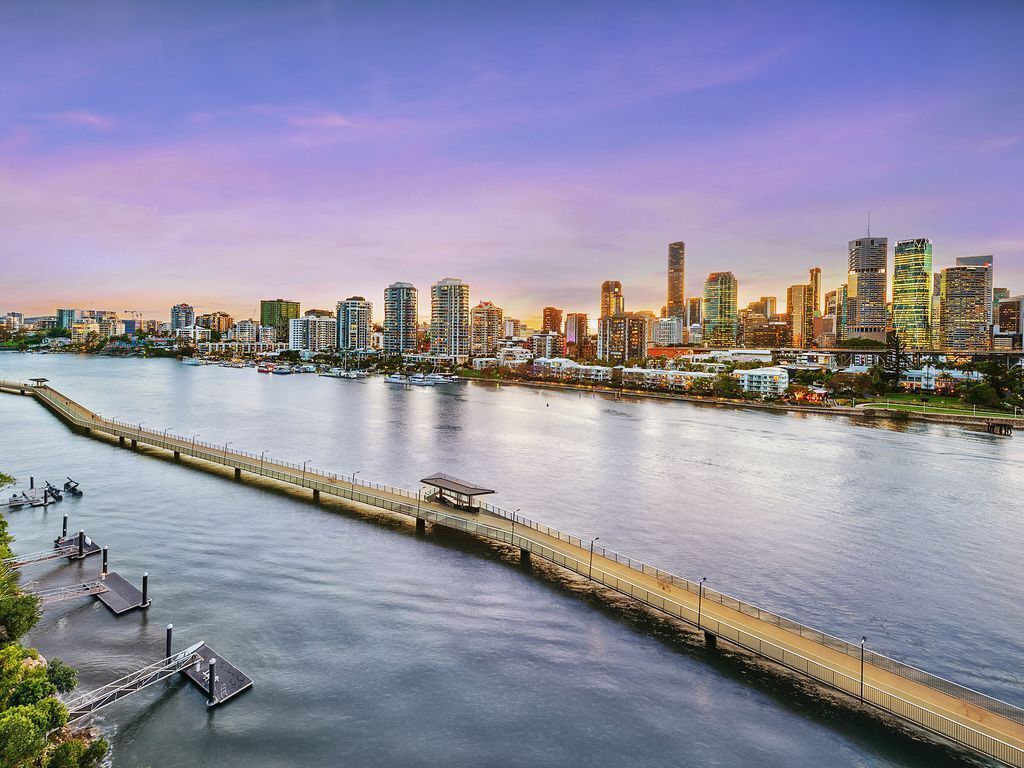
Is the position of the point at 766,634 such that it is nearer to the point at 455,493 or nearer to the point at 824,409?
the point at 455,493

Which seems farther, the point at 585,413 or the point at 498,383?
the point at 498,383

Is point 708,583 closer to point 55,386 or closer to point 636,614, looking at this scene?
point 636,614

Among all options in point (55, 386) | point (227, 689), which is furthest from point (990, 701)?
point (55, 386)

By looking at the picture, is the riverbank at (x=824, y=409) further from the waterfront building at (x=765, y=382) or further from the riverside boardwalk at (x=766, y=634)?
the riverside boardwalk at (x=766, y=634)

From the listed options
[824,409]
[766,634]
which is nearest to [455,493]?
[766,634]

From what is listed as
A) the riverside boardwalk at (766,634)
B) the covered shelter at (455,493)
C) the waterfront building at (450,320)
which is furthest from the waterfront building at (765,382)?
the waterfront building at (450,320)

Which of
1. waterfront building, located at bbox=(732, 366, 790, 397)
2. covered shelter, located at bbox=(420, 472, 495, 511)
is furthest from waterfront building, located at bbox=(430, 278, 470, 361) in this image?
covered shelter, located at bbox=(420, 472, 495, 511)

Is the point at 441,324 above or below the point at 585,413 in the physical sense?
above
